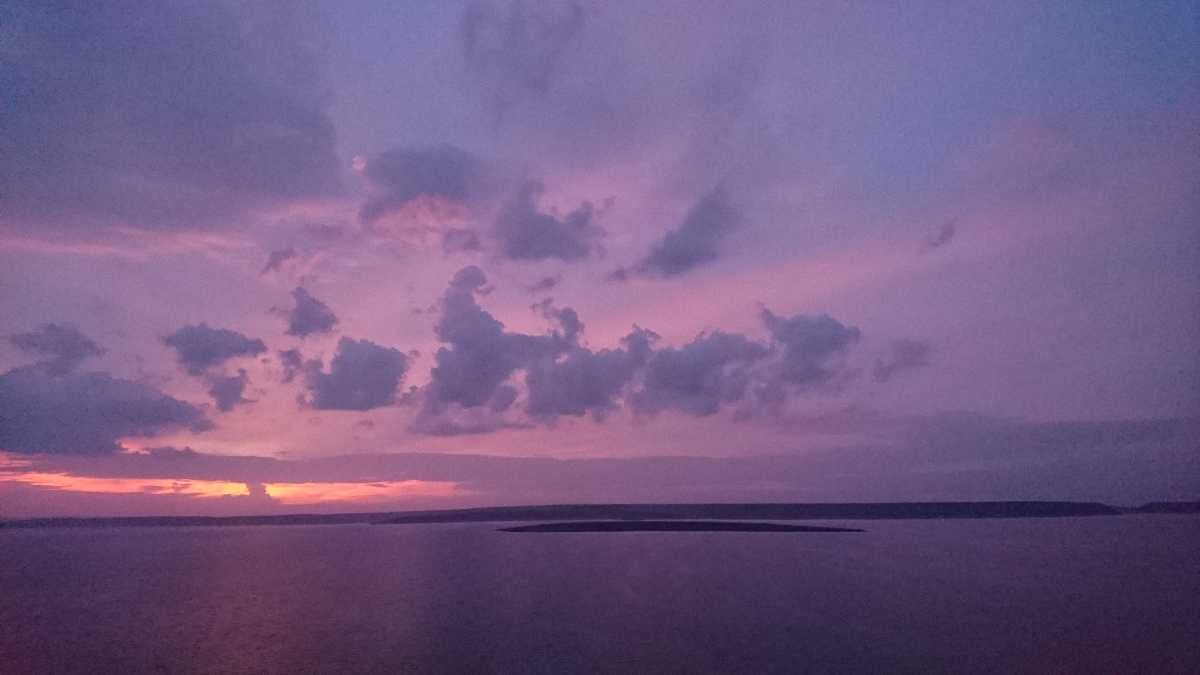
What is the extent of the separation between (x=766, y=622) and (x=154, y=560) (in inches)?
3302

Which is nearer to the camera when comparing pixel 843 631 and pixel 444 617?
pixel 843 631

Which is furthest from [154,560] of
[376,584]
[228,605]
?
[228,605]

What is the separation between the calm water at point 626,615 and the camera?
31.6m

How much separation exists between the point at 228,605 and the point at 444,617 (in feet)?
50.7

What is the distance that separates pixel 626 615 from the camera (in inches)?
1667

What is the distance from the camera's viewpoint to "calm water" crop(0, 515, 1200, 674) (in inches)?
1246

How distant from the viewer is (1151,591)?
52906mm

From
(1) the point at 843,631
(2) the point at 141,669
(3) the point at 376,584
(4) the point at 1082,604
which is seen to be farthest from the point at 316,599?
(4) the point at 1082,604

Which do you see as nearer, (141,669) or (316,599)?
(141,669)

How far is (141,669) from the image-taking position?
31.3m

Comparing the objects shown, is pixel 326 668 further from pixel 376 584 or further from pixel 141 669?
pixel 376 584

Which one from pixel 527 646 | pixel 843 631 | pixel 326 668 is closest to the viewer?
pixel 326 668

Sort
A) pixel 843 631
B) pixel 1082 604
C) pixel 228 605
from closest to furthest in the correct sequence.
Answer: pixel 843 631
pixel 1082 604
pixel 228 605

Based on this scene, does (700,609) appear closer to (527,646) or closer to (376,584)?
(527,646)
